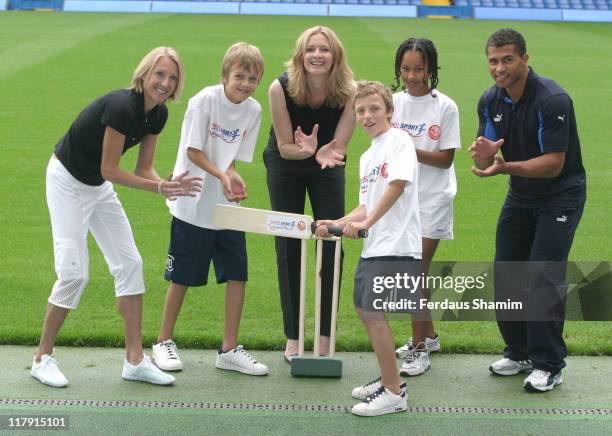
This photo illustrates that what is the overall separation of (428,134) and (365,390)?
1404 millimetres

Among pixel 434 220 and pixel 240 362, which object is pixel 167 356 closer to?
pixel 240 362

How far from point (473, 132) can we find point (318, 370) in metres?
8.75

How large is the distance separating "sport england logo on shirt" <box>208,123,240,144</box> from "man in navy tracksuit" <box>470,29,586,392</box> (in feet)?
4.16

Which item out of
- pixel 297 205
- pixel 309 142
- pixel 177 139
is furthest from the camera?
pixel 177 139

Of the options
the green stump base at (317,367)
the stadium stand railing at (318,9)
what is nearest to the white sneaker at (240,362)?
the green stump base at (317,367)

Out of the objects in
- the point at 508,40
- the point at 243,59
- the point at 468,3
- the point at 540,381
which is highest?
the point at 468,3

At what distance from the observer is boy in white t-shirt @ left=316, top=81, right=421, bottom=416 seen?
485cm

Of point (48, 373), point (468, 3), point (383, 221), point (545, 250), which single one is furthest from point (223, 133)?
point (468, 3)

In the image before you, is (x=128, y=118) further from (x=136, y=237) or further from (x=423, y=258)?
(x=136, y=237)

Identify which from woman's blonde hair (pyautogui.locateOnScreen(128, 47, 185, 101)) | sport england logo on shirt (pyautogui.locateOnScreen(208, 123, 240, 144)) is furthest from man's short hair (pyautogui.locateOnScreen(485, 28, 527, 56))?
woman's blonde hair (pyautogui.locateOnScreen(128, 47, 185, 101))

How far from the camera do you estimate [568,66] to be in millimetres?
20812

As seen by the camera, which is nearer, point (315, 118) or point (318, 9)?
point (315, 118)

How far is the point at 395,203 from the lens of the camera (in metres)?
4.89

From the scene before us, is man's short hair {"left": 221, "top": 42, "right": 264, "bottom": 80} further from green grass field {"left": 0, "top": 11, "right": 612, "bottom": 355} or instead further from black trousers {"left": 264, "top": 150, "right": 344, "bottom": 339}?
green grass field {"left": 0, "top": 11, "right": 612, "bottom": 355}
